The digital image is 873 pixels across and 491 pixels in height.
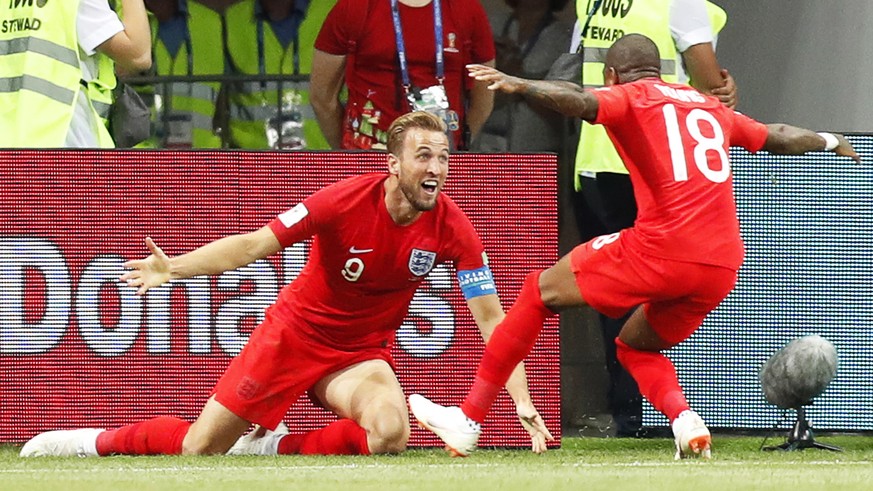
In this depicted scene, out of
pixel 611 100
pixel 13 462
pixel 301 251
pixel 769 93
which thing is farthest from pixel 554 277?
pixel 769 93

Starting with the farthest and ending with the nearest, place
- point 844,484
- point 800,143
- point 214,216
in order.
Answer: point 214,216, point 800,143, point 844,484

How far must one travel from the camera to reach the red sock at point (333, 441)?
7.80 m

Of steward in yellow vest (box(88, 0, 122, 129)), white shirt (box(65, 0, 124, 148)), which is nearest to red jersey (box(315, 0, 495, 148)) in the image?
steward in yellow vest (box(88, 0, 122, 129))

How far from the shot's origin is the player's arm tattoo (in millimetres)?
6923

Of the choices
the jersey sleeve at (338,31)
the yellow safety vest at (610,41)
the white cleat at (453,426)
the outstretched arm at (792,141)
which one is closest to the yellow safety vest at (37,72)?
the jersey sleeve at (338,31)

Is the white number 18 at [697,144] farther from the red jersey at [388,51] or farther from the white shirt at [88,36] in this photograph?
the white shirt at [88,36]

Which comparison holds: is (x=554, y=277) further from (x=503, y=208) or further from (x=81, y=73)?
(x=81, y=73)

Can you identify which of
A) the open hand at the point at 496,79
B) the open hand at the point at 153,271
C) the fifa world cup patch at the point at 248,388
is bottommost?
the fifa world cup patch at the point at 248,388

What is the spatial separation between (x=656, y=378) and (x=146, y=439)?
2.34 metres

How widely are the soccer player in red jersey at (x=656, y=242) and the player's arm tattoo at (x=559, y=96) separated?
0.12 ft

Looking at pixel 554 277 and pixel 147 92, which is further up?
pixel 147 92

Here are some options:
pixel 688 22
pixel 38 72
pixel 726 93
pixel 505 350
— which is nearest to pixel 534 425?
pixel 505 350

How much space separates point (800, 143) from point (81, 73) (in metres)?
3.48

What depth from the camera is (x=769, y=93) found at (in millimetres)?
11133
